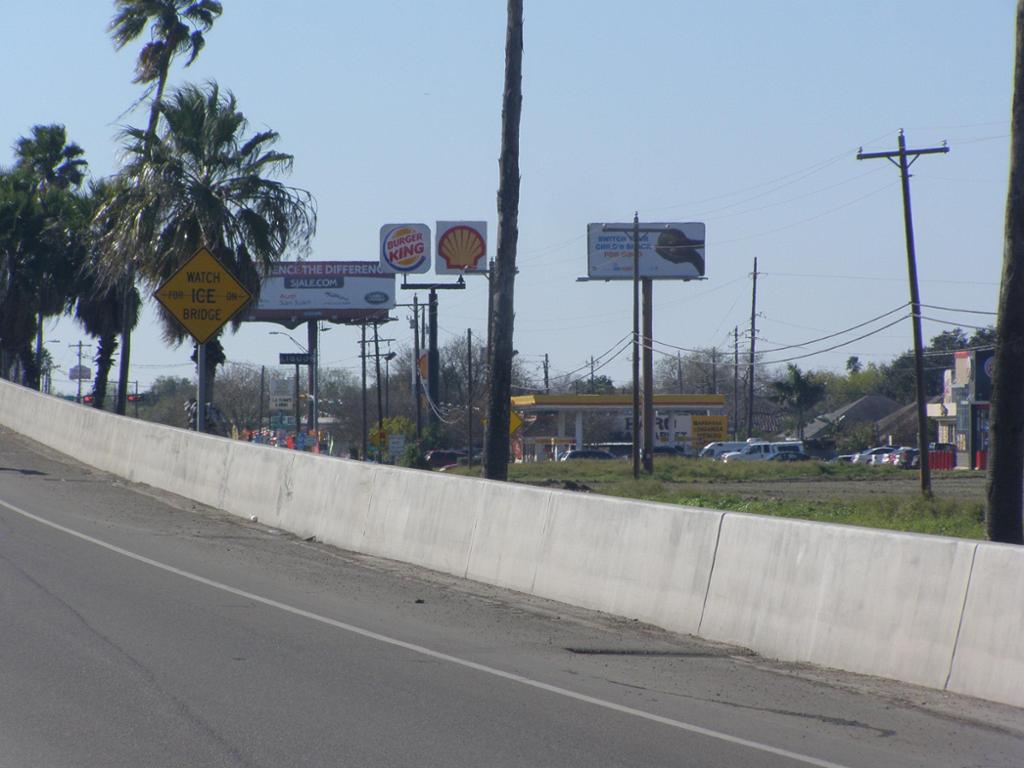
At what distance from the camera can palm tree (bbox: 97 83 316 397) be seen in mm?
29812

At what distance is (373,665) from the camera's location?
30.2 feet

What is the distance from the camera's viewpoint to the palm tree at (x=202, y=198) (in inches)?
1174

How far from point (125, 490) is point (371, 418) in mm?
81354

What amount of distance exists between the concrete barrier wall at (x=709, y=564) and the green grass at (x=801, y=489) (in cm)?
824

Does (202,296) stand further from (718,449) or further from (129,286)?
(718,449)

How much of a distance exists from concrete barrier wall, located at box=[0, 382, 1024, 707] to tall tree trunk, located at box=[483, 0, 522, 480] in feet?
9.83

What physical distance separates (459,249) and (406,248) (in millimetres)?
4192

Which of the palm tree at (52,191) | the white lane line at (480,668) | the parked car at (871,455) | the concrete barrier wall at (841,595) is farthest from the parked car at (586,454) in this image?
the concrete barrier wall at (841,595)

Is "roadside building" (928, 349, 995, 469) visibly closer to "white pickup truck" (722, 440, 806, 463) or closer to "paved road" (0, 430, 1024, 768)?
"white pickup truck" (722, 440, 806, 463)

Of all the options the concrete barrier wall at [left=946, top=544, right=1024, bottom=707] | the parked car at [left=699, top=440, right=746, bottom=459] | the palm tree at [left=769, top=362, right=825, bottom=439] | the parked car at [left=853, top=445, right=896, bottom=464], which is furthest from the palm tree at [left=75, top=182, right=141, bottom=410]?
Result: the palm tree at [left=769, top=362, right=825, bottom=439]

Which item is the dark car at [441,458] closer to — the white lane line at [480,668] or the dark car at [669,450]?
the dark car at [669,450]

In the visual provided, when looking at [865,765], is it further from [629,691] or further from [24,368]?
[24,368]

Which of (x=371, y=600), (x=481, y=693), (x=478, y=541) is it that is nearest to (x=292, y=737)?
(x=481, y=693)

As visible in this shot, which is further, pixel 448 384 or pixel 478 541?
pixel 448 384
